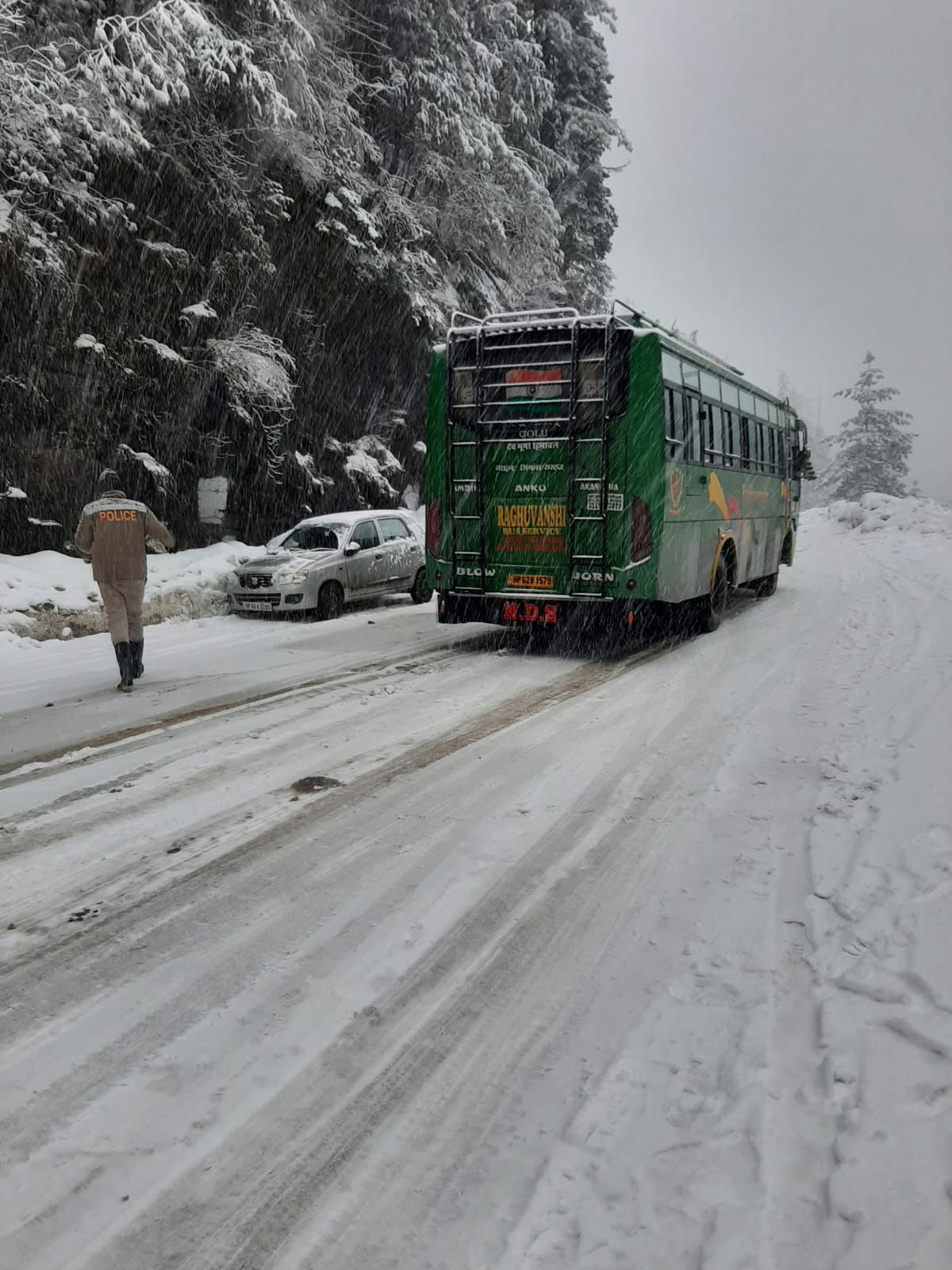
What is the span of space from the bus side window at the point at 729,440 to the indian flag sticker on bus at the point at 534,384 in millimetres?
3698

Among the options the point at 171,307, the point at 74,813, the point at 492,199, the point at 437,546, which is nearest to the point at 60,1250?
the point at 74,813

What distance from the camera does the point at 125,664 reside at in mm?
8898

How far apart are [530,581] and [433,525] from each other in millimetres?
1489

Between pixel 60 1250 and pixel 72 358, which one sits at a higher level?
pixel 72 358

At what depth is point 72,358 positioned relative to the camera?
15.1m

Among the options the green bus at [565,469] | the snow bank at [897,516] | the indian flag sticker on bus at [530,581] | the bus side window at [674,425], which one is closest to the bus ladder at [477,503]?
the green bus at [565,469]

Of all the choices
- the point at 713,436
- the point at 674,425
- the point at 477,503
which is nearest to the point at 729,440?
the point at 713,436

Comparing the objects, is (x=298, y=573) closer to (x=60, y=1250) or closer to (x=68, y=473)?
(x=68, y=473)

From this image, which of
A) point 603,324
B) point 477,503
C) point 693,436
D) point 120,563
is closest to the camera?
point 120,563

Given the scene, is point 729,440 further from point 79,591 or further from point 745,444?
point 79,591

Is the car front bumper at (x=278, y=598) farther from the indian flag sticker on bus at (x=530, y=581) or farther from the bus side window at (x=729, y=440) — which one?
the bus side window at (x=729, y=440)

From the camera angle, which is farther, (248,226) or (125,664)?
(248,226)

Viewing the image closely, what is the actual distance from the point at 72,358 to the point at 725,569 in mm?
11350

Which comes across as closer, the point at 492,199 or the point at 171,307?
the point at 171,307
